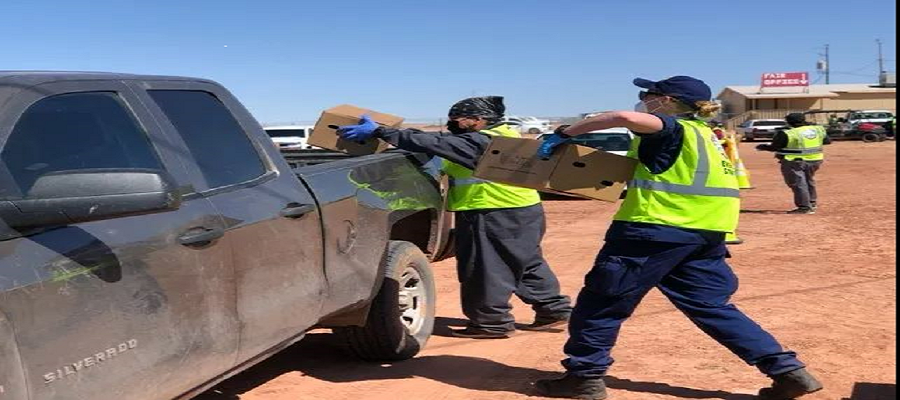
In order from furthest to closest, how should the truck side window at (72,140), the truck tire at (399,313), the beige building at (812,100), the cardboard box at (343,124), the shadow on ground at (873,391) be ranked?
the beige building at (812,100), the cardboard box at (343,124), the truck tire at (399,313), the shadow on ground at (873,391), the truck side window at (72,140)

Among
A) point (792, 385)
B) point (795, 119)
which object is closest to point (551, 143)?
point (792, 385)

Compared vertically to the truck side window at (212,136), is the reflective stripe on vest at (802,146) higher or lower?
lower

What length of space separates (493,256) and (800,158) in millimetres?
9617

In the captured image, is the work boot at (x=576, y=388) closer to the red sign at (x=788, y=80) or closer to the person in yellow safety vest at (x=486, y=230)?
the person in yellow safety vest at (x=486, y=230)

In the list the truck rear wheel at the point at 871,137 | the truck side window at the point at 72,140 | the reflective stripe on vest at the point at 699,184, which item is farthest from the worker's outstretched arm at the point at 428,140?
the truck rear wheel at the point at 871,137

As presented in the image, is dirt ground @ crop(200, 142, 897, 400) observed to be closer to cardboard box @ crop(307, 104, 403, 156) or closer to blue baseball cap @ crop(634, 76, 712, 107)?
cardboard box @ crop(307, 104, 403, 156)

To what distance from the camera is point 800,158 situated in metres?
14.2

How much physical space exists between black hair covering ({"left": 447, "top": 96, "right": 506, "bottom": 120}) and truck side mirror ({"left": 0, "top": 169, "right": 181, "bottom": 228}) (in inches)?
143

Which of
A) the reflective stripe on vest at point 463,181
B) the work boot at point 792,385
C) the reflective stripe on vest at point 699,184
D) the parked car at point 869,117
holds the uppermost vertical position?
the reflective stripe on vest at point 699,184

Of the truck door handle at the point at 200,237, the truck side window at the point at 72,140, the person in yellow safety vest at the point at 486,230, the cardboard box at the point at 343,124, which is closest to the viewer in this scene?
the truck side window at the point at 72,140

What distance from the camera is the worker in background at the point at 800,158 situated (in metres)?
14.1

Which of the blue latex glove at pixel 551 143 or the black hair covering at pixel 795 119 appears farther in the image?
the black hair covering at pixel 795 119

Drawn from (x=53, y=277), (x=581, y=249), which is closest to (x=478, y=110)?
(x=53, y=277)

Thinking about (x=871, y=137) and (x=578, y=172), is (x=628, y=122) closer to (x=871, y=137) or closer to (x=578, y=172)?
(x=578, y=172)
